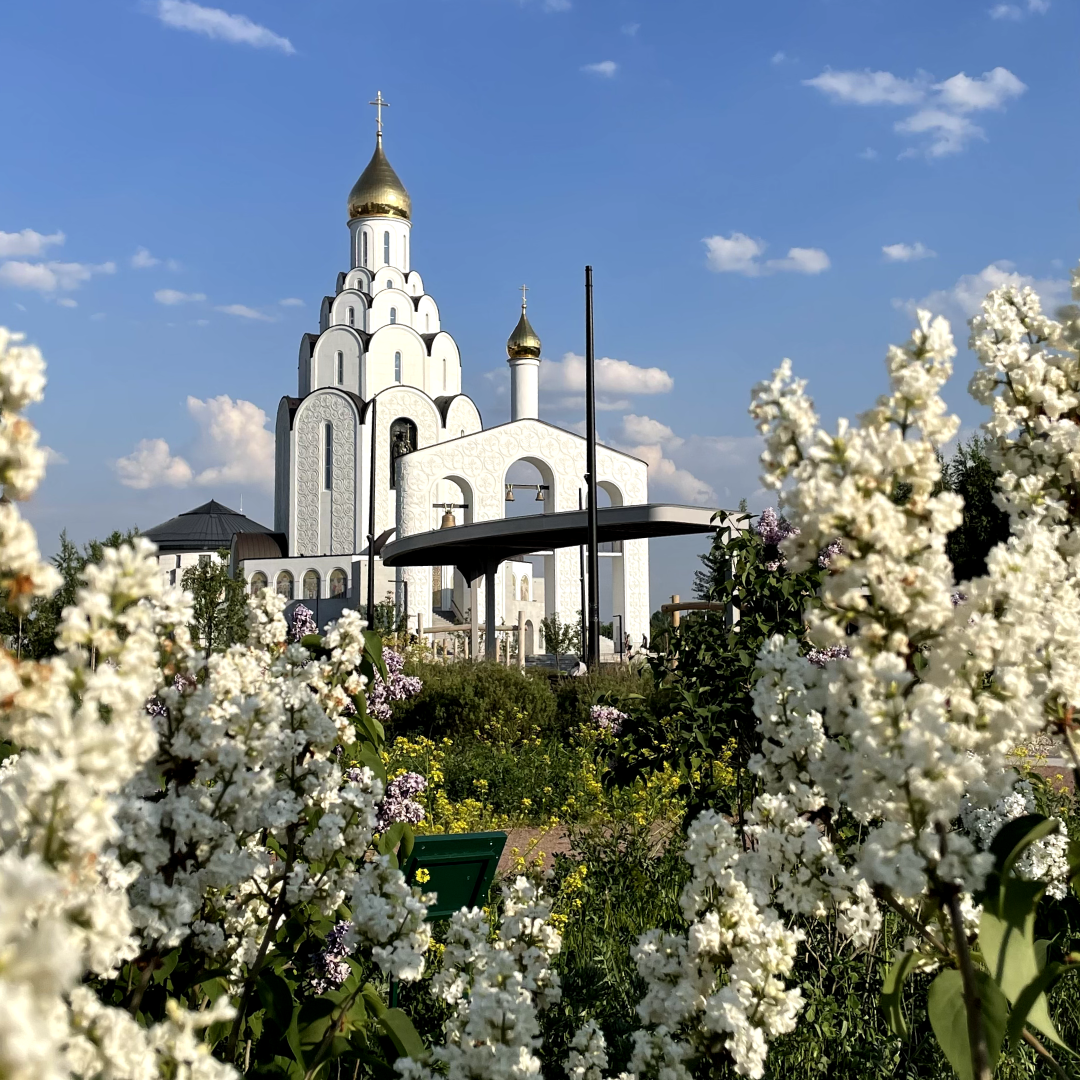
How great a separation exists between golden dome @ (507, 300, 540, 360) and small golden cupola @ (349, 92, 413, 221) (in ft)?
24.9

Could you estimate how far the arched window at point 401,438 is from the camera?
4266 centimetres

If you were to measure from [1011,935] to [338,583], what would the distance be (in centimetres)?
4034

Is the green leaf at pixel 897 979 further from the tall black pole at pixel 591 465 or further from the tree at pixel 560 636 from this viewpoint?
the tree at pixel 560 636

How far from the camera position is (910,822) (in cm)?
126

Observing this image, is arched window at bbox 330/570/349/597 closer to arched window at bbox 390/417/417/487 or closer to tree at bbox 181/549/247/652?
arched window at bbox 390/417/417/487

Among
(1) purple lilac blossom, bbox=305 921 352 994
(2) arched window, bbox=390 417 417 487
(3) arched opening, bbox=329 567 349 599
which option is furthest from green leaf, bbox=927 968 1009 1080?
(2) arched window, bbox=390 417 417 487

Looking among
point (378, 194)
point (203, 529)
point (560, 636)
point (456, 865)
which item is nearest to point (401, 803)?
point (456, 865)

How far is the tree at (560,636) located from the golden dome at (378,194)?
1994 centimetres

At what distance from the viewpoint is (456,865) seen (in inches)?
141

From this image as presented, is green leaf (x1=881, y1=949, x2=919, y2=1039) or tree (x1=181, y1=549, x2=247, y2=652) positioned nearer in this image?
green leaf (x1=881, y1=949, x2=919, y2=1039)

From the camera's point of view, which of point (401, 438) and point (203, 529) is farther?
point (203, 529)

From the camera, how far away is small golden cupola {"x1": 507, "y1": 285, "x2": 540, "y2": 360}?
4366 centimetres

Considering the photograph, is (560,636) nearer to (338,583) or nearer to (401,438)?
(338,583)

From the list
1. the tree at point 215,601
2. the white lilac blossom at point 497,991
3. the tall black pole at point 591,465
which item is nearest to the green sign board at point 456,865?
the white lilac blossom at point 497,991
